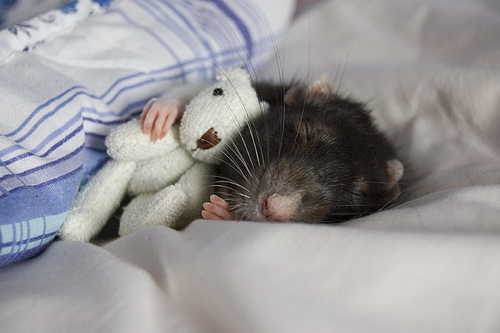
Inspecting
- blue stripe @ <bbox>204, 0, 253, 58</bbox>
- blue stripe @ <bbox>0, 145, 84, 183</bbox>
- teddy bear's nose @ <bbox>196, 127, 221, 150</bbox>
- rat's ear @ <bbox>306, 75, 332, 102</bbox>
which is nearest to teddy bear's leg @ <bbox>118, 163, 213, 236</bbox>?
teddy bear's nose @ <bbox>196, 127, 221, 150</bbox>

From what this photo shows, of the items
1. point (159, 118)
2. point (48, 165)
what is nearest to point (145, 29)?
point (159, 118)

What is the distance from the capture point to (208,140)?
4.46 ft

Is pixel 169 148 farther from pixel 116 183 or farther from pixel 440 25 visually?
pixel 440 25

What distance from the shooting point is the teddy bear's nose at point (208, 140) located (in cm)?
135

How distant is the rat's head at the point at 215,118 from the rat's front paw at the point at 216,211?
189mm

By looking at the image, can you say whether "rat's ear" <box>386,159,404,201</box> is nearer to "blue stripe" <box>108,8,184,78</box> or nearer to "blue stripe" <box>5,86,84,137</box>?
"blue stripe" <box>108,8,184,78</box>

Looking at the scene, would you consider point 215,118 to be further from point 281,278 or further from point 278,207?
point 281,278

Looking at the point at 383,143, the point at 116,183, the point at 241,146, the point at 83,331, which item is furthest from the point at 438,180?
the point at 83,331

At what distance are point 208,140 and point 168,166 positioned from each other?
176 mm

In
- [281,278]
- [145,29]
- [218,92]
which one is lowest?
[281,278]

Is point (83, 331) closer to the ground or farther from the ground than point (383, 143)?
farther from the ground

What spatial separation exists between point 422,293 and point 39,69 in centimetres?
123

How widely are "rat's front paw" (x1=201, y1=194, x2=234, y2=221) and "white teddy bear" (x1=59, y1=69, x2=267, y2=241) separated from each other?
Result: 0.09 meters

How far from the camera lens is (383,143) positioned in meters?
1.62
